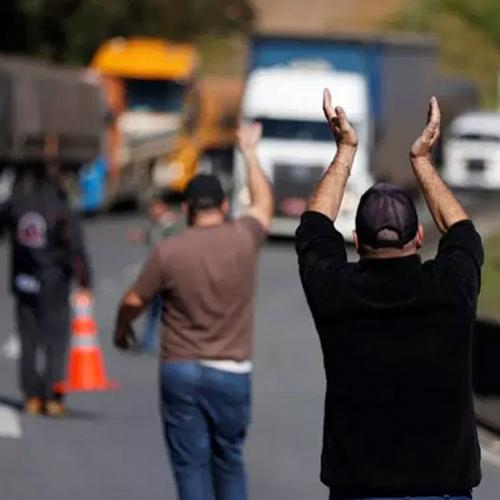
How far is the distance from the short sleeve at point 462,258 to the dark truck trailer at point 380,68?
2963 cm

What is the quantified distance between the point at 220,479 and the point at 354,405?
2.97 metres

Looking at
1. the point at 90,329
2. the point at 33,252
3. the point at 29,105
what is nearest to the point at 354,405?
the point at 33,252

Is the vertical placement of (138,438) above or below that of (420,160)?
below

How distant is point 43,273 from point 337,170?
8508mm

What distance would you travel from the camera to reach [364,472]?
5965mm

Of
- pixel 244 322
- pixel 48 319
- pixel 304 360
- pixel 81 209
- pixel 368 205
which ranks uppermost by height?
pixel 368 205

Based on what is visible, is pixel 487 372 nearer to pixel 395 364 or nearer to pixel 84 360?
pixel 84 360

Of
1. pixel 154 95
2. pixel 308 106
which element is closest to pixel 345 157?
pixel 308 106

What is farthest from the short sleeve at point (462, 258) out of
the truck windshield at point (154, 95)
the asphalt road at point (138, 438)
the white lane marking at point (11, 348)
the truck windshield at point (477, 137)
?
the truck windshield at point (477, 137)

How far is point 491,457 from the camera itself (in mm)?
13445

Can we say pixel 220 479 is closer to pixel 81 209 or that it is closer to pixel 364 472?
pixel 364 472

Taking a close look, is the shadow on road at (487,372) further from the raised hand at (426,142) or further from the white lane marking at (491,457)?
the raised hand at (426,142)

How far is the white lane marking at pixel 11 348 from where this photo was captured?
1973 cm

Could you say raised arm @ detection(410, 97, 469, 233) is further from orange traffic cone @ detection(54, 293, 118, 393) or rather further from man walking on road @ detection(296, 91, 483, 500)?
orange traffic cone @ detection(54, 293, 118, 393)
